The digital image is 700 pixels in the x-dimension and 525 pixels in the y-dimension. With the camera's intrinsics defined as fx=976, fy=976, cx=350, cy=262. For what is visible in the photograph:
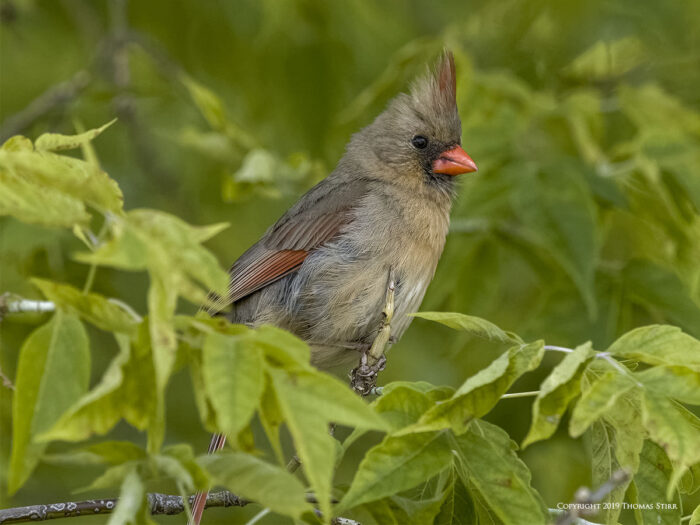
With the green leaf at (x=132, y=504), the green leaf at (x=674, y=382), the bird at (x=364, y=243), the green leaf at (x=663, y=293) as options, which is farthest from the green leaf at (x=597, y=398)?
the green leaf at (x=663, y=293)

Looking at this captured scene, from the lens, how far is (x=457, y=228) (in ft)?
13.0

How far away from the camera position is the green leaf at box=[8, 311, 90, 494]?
5.58 feet

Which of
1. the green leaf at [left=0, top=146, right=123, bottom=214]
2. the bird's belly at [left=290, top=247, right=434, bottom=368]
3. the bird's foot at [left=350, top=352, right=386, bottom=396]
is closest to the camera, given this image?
the green leaf at [left=0, top=146, right=123, bottom=214]

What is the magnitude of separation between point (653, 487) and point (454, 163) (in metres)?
2.02

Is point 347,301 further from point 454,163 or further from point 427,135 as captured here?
point 427,135

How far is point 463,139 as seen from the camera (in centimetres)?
386

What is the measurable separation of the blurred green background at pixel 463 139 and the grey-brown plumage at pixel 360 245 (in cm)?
17

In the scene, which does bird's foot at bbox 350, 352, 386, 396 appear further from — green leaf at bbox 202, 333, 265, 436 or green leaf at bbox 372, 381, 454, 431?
green leaf at bbox 202, 333, 265, 436

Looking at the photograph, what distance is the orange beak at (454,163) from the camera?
384 cm

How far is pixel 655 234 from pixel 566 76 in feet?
4.31

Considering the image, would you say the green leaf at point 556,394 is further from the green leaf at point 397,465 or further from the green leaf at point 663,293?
the green leaf at point 663,293

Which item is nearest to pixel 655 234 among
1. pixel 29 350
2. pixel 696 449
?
pixel 696 449

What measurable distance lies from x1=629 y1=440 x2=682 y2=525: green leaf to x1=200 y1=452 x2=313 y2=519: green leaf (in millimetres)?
820

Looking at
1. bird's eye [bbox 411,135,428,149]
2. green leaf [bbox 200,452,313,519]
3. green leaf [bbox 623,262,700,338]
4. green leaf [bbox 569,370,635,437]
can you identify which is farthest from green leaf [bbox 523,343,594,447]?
bird's eye [bbox 411,135,428,149]
